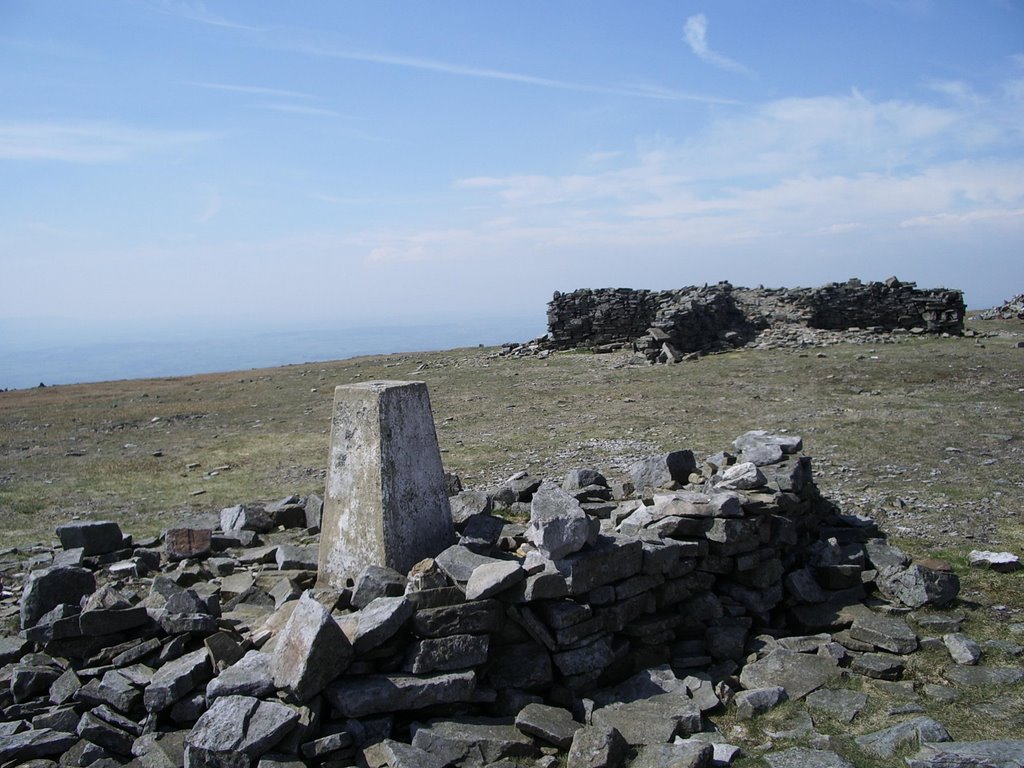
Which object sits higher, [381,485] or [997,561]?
[381,485]

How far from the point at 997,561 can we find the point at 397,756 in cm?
663

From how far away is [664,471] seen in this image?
9.33 m

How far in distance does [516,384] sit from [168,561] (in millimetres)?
16118

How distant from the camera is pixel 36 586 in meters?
6.78

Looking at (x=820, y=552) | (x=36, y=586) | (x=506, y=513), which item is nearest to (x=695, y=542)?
(x=820, y=552)

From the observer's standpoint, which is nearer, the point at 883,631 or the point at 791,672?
the point at 791,672

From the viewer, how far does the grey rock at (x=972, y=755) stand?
4477mm

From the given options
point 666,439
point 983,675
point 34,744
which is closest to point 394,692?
point 34,744

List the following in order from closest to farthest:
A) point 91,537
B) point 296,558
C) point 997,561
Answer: point 997,561, point 296,558, point 91,537

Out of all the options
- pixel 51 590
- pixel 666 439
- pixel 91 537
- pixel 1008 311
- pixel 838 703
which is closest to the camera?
pixel 838 703

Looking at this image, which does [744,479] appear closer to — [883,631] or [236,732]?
[883,631]

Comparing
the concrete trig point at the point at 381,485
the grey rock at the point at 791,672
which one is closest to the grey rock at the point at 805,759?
the grey rock at the point at 791,672

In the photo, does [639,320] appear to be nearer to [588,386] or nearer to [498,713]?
[588,386]

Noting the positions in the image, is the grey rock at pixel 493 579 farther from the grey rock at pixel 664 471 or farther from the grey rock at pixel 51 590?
the grey rock at pixel 51 590
